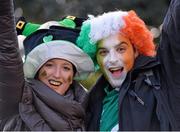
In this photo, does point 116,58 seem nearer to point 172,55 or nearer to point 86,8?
point 172,55

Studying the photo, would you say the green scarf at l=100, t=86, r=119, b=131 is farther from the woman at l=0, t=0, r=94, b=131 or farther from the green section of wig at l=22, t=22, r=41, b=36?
the green section of wig at l=22, t=22, r=41, b=36

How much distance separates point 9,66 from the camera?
12.6 ft

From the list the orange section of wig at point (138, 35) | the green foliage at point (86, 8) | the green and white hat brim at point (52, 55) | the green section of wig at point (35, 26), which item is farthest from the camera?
the green foliage at point (86, 8)

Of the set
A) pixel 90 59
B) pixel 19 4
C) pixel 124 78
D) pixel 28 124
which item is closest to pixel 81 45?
pixel 90 59

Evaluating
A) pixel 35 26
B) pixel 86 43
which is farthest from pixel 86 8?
pixel 86 43

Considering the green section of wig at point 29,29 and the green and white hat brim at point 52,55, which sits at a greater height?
the green section of wig at point 29,29

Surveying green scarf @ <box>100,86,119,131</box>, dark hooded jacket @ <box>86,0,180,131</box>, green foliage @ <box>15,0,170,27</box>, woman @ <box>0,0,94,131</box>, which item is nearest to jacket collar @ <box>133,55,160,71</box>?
dark hooded jacket @ <box>86,0,180,131</box>

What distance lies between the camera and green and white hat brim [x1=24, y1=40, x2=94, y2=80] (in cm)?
407

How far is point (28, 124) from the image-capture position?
3.87 metres

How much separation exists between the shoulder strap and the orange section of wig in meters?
0.24

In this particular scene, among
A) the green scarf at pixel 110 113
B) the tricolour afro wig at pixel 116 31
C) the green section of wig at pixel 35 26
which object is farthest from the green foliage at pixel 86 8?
the green scarf at pixel 110 113

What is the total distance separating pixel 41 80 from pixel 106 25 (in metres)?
0.52

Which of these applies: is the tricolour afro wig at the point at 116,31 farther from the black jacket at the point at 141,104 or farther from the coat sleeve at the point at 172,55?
the coat sleeve at the point at 172,55

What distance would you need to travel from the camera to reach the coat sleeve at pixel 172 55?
3.81m
